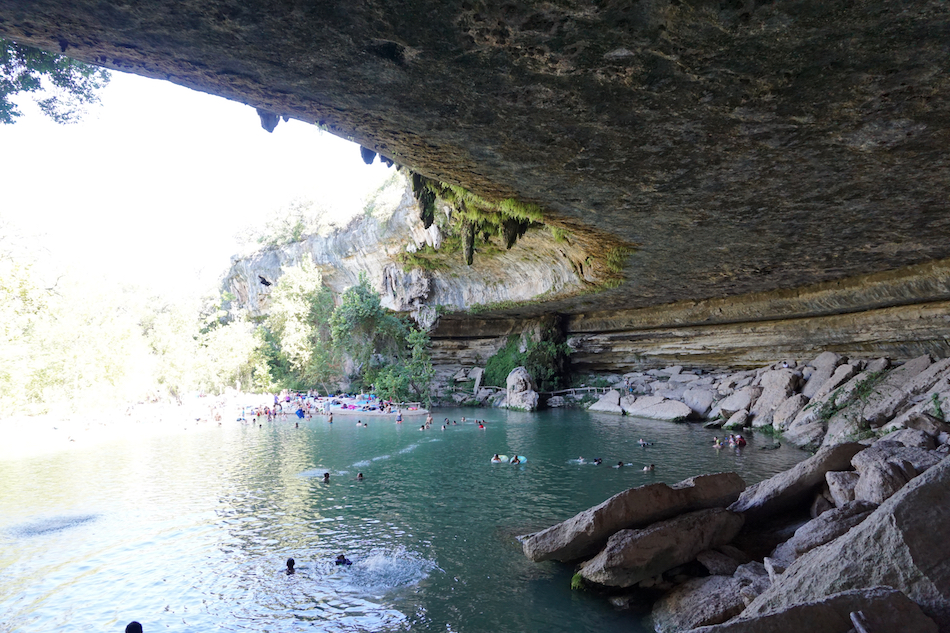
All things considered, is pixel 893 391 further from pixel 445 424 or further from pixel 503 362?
pixel 503 362

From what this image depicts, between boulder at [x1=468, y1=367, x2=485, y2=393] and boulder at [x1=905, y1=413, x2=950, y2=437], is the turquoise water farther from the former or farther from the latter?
boulder at [x1=468, y1=367, x2=485, y2=393]

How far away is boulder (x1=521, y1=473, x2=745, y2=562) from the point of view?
243 inches

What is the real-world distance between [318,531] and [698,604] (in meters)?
6.10

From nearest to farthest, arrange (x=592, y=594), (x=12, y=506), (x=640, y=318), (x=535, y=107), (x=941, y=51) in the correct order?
1. (x=941, y=51)
2. (x=535, y=107)
3. (x=592, y=594)
4. (x=12, y=506)
5. (x=640, y=318)

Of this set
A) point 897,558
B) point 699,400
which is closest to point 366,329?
point 699,400

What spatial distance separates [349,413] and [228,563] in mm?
20027

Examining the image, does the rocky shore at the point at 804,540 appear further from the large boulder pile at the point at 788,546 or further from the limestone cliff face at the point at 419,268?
the limestone cliff face at the point at 419,268

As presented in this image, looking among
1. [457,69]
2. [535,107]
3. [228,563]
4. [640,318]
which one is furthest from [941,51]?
[640,318]

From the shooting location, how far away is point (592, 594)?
19.9ft

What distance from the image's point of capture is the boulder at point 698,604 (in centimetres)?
489

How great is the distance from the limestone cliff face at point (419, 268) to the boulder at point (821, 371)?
24.7 ft

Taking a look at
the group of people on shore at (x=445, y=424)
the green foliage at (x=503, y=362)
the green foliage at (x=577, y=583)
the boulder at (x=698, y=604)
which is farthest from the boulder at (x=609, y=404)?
the boulder at (x=698, y=604)

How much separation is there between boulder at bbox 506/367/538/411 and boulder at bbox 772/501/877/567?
20.6 m

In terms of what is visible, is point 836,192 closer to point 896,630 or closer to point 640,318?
point 896,630
